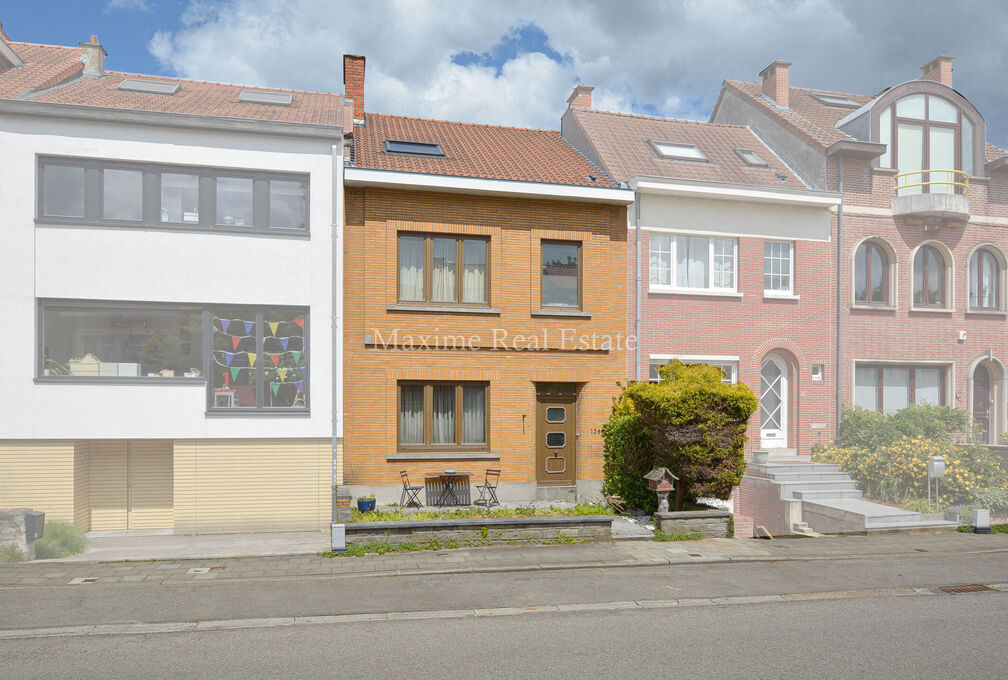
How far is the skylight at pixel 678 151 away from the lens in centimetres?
1895

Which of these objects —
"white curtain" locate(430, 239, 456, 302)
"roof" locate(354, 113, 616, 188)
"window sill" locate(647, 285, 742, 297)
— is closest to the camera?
"white curtain" locate(430, 239, 456, 302)

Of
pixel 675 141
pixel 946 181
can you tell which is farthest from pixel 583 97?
pixel 946 181

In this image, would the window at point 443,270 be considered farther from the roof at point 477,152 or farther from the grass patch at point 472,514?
the grass patch at point 472,514

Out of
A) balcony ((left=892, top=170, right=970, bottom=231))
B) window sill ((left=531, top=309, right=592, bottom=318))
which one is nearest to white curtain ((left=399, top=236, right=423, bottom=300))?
window sill ((left=531, top=309, right=592, bottom=318))

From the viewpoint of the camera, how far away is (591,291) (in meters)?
16.0

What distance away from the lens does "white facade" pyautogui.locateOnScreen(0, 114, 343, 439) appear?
12602 mm

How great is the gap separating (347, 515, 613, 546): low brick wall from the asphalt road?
3.44 metres

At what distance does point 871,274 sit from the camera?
61.7 ft

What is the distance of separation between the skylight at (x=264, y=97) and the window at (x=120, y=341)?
6.25 m

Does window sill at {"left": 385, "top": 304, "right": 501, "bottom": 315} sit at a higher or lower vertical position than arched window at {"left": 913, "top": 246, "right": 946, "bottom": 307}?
lower

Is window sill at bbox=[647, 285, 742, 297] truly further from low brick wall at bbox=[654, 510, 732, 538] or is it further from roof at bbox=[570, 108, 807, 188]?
low brick wall at bbox=[654, 510, 732, 538]

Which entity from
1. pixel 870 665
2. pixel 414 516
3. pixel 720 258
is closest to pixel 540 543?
pixel 414 516

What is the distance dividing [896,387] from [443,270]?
1275 cm

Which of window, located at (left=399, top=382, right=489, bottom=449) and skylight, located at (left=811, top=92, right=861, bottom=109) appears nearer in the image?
window, located at (left=399, top=382, right=489, bottom=449)
